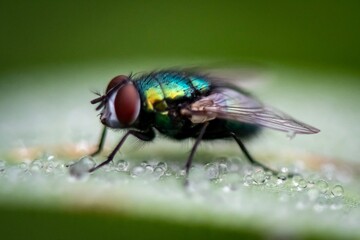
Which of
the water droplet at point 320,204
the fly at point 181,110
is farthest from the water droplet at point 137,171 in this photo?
the water droplet at point 320,204

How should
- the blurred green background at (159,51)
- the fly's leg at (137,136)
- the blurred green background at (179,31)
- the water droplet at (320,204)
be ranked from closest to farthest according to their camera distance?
the water droplet at (320,204)
the fly's leg at (137,136)
the blurred green background at (159,51)
the blurred green background at (179,31)

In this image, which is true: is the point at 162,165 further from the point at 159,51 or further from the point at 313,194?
the point at 159,51

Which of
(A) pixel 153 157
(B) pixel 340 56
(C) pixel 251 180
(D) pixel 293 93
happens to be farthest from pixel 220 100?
(B) pixel 340 56

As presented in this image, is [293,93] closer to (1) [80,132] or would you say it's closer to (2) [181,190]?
(1) [80,132]

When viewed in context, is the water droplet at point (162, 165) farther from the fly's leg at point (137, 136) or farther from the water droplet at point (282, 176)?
the water droplet at point (282, 176)

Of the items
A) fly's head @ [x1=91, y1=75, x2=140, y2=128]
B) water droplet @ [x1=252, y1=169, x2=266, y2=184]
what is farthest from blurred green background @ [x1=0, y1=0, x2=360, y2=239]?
water droplet @ [x1=252, y1=169, x2=266, y2=184]

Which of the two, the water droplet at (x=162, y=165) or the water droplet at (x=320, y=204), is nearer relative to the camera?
the water droplet at (x=320, y=204)
